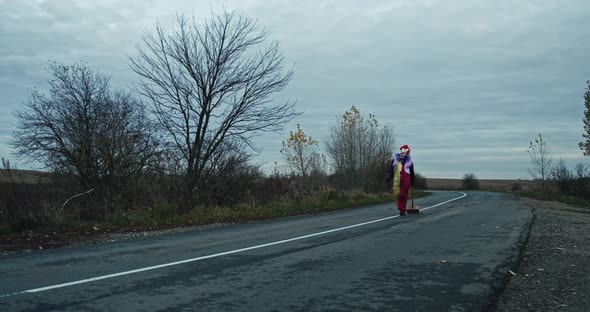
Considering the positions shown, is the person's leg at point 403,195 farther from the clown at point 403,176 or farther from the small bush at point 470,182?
the small bush at point 470,182

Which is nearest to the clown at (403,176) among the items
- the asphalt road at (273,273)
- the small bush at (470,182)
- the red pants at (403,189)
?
the red pants at (403,189)

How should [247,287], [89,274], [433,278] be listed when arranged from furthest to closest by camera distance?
[89,274]
[433,278]
[247,287]

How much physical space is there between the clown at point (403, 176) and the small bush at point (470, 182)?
6230 centimetres

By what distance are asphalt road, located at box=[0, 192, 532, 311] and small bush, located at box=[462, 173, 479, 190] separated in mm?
66244

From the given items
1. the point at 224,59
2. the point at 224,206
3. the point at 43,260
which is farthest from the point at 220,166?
the point at 43,260

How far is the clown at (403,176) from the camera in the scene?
13.6m

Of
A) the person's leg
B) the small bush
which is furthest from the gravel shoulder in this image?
the small bush

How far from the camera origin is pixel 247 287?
16.5ft

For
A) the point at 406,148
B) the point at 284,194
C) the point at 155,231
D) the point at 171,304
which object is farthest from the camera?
the point at 284,194

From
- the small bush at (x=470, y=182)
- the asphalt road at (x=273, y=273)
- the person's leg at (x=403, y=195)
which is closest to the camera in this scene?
the asphalt road at (x=273, y=273)

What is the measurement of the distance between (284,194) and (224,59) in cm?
681

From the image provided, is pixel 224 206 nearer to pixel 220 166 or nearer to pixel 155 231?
pixel 220 166

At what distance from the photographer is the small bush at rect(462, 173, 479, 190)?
234 feet

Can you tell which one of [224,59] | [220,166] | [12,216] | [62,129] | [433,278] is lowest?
[433,278]
